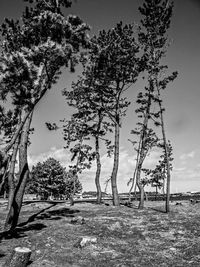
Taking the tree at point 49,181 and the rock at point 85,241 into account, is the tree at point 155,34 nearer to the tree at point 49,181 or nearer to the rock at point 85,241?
the rock at point 85,241

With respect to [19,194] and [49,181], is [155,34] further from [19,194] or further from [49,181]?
[49,181]

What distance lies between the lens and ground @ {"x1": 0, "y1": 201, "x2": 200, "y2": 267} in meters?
10.4

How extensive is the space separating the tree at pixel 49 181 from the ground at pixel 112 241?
2065 inches

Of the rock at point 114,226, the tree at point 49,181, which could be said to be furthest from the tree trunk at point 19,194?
the tree at point 49,181

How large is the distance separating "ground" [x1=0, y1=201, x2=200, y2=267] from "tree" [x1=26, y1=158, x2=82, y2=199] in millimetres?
52461

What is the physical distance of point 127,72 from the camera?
2512 centimetres

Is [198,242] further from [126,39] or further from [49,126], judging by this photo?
[126,39]

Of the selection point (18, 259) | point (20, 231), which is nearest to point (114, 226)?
point (20, 231)

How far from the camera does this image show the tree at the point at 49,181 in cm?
6850

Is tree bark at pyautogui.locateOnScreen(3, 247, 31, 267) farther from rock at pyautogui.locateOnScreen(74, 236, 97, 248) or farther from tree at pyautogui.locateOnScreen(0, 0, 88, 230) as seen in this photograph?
tree at pyautogui.locateOnScreen(0, 0, 88, 230)

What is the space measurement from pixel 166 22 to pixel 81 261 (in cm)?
2309

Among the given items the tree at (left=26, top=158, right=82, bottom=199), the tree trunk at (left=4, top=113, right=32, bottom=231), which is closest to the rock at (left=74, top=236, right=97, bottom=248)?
the tree trunk at (left=4, top=113, right=32, bottom=231)

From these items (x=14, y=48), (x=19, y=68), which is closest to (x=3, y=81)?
(x=19, y=68)

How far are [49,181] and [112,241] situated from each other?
6004 centimetres
